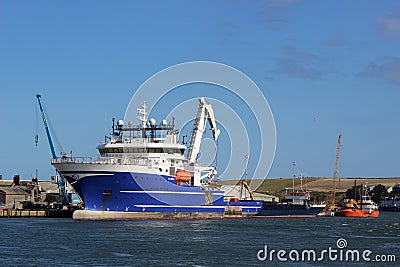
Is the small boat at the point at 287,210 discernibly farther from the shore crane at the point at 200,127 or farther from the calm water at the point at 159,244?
the calm water at the point at 159,244

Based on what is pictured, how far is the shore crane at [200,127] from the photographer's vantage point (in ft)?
258

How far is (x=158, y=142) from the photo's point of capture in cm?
7231

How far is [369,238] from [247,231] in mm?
9260

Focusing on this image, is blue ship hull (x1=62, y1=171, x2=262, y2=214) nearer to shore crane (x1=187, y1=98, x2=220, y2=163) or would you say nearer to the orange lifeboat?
the orange lifeboat

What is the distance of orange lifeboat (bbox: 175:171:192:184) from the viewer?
7130cm

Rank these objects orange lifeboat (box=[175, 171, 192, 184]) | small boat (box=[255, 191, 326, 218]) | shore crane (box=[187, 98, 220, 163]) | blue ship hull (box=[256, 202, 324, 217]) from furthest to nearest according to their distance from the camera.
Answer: blue ship hull (box=[256, 202, 324, 217])
small boat (box=[255, 191, 326, 218])
shore crane (box=[187, 98, 220, 163])
orange lifeboat (box=[175, 171, 192, 184])

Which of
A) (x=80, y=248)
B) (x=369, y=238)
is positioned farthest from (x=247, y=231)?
(x=80, y=248)

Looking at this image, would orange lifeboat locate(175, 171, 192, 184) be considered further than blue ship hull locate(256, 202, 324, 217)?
No

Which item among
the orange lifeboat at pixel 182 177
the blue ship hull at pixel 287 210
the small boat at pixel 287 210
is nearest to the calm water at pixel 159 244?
the orange lifeboat at pixel 182 177

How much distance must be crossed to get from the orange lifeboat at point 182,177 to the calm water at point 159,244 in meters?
7.11

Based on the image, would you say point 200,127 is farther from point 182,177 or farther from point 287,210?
point 287,210

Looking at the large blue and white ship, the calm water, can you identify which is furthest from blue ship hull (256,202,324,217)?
the calm water

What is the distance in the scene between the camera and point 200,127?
267 feet

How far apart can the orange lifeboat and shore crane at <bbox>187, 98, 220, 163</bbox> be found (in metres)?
4.31
